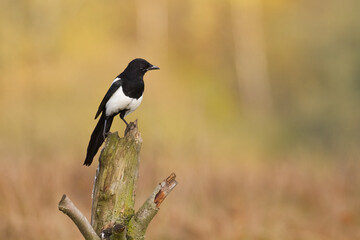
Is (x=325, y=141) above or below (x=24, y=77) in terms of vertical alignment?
below

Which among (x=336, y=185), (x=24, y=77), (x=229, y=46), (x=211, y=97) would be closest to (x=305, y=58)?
(x=229, y=46)

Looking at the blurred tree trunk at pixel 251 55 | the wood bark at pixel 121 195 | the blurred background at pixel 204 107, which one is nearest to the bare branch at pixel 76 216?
the wood bark at pixel 121 195

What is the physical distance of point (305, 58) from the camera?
3111 centimetres

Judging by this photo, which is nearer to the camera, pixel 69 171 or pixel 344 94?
pixel 69 171

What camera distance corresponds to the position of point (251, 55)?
32.7 m

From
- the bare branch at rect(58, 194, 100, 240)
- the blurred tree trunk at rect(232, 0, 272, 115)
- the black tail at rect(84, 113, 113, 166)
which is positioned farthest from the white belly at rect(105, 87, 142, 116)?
the blurred tree trunk at rect(232, 0, 272, 115)

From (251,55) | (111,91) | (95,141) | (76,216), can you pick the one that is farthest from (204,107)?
(76,216)

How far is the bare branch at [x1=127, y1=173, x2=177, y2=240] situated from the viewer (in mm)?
2467

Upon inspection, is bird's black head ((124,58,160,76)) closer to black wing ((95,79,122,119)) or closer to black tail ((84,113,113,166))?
black wing ((95,79,122,119))

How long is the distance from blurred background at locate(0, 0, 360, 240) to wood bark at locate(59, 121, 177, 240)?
3.36 meters

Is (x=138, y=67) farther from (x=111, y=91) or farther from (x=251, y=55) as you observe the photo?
(x=251, y=55)

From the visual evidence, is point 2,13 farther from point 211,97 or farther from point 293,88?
point 293,88

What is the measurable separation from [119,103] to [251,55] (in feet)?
96.7

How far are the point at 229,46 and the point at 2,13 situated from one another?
1259 cm
